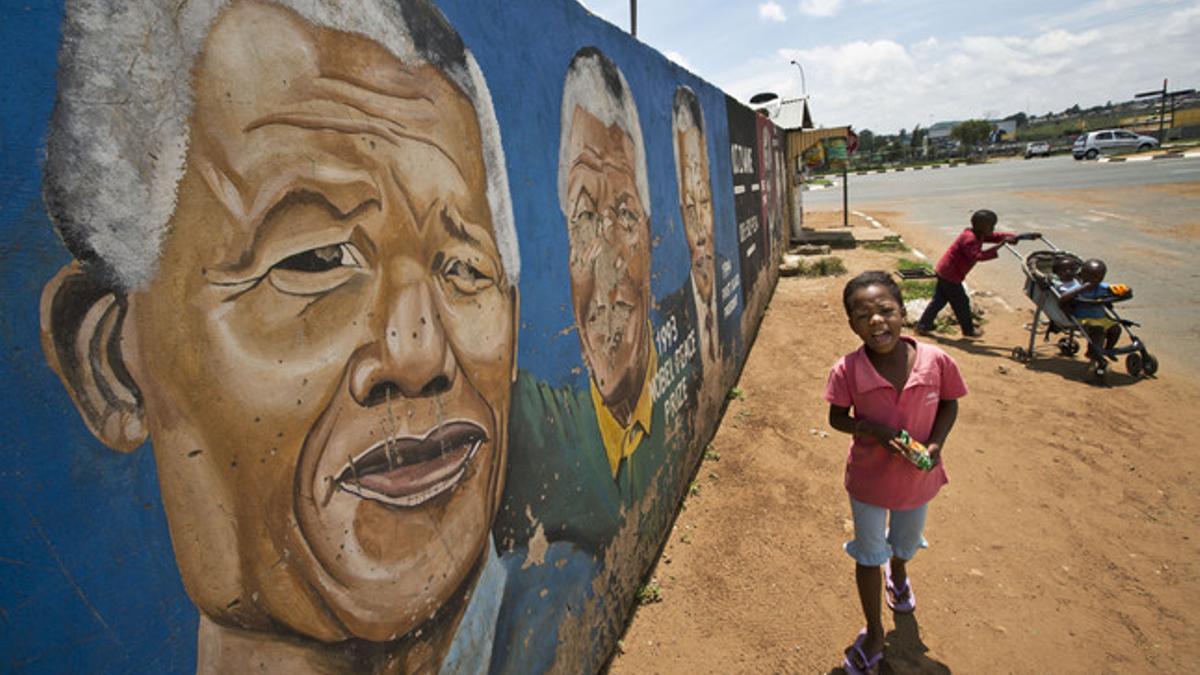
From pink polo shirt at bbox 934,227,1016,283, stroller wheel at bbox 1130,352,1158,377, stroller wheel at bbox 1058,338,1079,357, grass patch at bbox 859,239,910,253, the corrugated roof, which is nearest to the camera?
stroller wheel at bbox 1130,352,1158,377

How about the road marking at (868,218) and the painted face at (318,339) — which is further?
the road marking at (868,218)

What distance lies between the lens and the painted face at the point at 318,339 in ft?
3.50

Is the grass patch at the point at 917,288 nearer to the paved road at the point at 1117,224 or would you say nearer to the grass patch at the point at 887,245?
the paved road at the point at 1117,224

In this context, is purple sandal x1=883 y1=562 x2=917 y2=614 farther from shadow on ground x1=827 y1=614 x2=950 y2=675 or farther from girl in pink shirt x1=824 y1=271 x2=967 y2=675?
girl in pink shirt x1=824 y1=271 x2=967 y2=675

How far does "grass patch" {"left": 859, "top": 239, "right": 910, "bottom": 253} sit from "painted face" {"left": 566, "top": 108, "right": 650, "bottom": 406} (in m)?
12.0

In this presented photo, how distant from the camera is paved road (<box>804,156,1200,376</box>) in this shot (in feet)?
Answer: 23.8

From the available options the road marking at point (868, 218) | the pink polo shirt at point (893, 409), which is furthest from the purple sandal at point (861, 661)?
the road marking at point (868, 218)

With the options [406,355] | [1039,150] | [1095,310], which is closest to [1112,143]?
[1039,150]

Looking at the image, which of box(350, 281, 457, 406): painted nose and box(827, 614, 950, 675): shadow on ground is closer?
box(350, 281, 457, 406): painted nose

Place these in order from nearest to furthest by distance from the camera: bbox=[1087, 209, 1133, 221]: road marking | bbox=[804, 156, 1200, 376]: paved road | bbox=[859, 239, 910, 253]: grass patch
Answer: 1. bbox=[804, 156, 1200, 376]: paved road
2. bbox=[859, 239, 910, 253]: grass patch
3. bbox=[1087, 209, 1133, 221]: road marking

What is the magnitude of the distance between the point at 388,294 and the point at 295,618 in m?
0.73

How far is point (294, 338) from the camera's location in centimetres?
123

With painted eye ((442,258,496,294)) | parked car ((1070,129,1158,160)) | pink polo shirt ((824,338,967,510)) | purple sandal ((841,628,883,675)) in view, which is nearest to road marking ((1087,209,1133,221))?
pink polo shirt ((824,338,967,510))

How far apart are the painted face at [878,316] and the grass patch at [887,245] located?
12.3 meters
